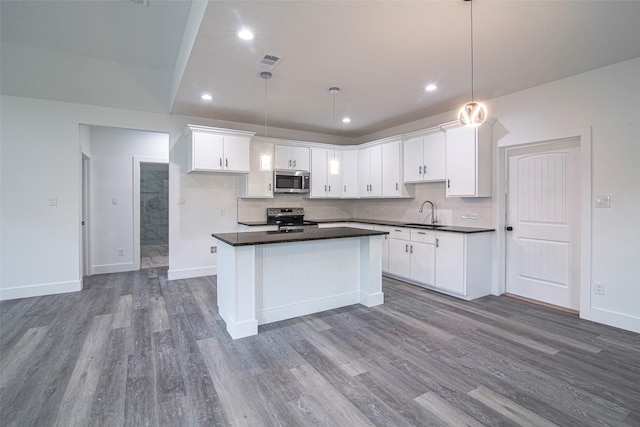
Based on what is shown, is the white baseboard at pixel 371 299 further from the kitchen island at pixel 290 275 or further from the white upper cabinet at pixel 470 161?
the white upper cabinet at pixel 470 161

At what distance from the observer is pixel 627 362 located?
2.45m

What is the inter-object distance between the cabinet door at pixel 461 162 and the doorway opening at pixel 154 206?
265 inches

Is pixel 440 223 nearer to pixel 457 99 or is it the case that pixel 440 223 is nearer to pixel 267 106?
pixel 457 99

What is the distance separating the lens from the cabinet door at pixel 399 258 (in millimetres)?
4676

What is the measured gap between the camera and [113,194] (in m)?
5.46

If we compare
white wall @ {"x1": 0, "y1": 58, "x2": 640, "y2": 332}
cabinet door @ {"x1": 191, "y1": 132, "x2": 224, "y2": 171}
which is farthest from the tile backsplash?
cabinet door @ {"x1": 191, "y1": 132, "x2": 224, "y2": 171}

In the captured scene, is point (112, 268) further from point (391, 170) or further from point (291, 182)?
point (391, 170)

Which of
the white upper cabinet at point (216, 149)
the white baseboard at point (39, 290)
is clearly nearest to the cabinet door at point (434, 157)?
the white upper cabinet at point (216, 149)

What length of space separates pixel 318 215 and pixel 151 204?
4.75m

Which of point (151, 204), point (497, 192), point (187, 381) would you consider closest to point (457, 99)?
point (497, 192)

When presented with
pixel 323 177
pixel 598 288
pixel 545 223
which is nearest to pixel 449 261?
pixel 545 223

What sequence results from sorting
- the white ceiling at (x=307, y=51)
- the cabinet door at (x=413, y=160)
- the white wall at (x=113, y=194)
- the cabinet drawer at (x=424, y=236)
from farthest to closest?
1. the white wall at (x=113, y=194)
2. the cabinet door at (x=413, y=160)
3. the cabinet drawer at (x=424, y=236)
4. the white ceiling at (x=307, y=51)

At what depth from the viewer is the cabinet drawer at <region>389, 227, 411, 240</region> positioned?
4644 millimetres

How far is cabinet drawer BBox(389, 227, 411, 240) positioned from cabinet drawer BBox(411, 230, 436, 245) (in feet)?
0.30
